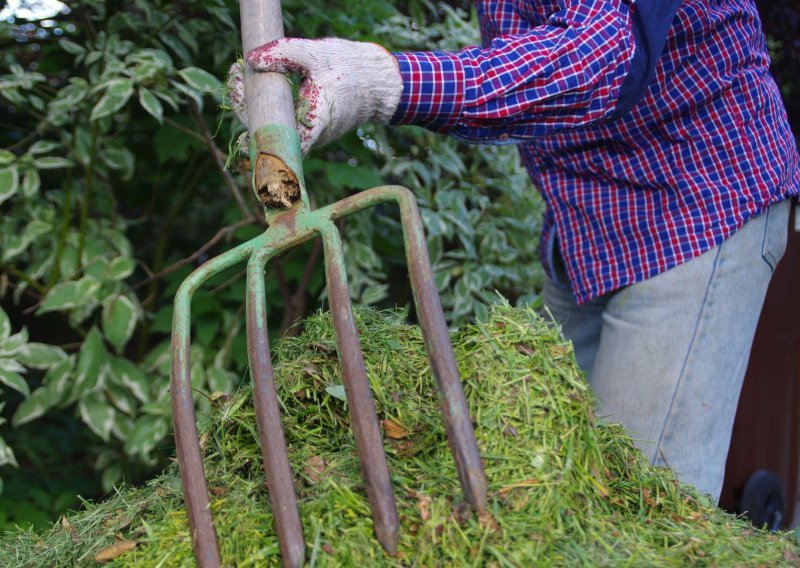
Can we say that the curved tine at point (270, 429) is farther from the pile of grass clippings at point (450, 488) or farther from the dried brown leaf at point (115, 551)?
the dried brown leaf at point (115, 551)

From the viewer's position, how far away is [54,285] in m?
1.99

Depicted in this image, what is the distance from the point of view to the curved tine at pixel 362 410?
0.89m

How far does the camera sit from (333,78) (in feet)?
3.59

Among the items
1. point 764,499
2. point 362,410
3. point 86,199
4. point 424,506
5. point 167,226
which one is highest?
point 86,199

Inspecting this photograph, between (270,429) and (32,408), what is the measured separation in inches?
45.8

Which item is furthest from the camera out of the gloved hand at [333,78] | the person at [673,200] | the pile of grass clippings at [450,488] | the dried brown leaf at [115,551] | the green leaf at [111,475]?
the green leaf at [111,475]

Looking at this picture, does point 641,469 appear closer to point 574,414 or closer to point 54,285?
point 574,414

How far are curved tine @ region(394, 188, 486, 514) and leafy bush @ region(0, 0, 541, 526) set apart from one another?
0.78 m

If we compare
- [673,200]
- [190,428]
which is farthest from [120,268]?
[673,200]

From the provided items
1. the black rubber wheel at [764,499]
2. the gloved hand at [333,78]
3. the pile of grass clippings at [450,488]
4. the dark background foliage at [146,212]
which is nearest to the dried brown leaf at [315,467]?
the pile of grass clippings at [450,488]

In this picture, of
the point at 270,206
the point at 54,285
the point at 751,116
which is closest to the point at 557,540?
the point at 270,206

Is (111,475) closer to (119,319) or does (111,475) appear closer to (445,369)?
(119,319)

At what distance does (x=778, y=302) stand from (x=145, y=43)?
5.59 ft

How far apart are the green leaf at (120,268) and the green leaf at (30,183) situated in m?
0.23
